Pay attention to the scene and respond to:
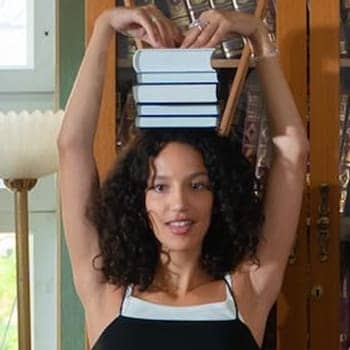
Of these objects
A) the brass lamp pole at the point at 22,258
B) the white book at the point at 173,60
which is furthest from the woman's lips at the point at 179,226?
the brass lamp pole at the point at 22,258

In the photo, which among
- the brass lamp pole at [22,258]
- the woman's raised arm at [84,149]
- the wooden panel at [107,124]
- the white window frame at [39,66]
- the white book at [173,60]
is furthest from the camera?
the white window frame at [39,66]

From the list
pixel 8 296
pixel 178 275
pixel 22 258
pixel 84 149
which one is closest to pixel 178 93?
pixel 84 149

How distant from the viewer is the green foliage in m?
2.27

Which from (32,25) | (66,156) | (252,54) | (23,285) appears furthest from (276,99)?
(32,25)

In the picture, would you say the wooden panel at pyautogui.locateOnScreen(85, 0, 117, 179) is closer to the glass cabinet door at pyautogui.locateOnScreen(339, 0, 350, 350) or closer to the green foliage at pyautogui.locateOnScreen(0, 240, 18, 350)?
the glass cabinet door at pyautogui.locateOnScreen(339, 0, 350, 350)

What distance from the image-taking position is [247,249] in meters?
1.61

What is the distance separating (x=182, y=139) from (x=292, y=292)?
1.50ft

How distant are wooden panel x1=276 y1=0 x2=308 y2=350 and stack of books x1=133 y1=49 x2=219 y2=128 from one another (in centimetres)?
33

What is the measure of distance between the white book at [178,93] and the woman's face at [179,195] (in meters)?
0.09

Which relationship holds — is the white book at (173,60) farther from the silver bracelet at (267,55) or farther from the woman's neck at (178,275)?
the woman's neck at (178,275)

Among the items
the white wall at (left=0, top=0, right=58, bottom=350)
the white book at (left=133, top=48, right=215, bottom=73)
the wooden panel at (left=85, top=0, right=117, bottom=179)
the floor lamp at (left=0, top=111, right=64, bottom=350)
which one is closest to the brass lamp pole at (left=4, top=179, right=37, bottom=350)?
the floor lamp at (left=0, top=111, right=64, bottom=350)

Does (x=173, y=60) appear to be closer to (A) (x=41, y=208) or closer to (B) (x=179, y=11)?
(B) (x=179, y=11)

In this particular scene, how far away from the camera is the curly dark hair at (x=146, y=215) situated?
5.06 feet

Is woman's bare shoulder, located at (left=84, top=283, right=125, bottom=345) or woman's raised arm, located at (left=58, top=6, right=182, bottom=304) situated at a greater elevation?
woman's raised arm, located at (left=58, top=6, right=182, bottom=304)
